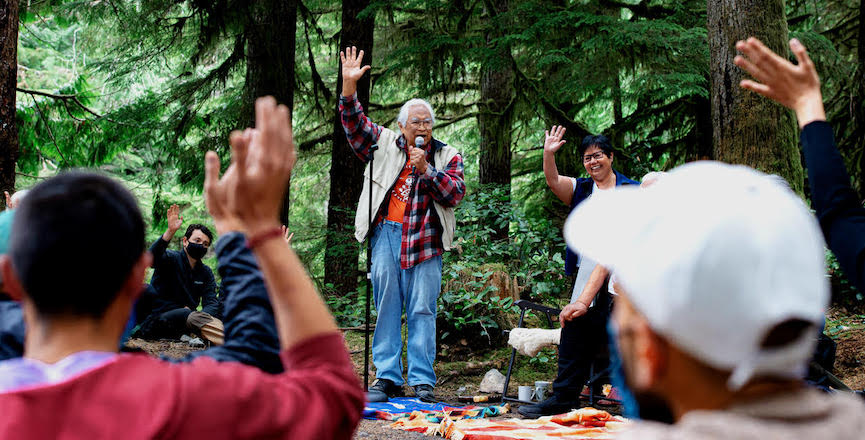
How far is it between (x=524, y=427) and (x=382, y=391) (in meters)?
1.40

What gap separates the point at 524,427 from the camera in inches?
174

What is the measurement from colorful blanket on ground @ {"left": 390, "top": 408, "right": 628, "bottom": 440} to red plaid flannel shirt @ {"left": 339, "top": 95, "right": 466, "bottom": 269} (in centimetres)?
130

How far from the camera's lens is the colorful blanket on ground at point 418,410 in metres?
4.84

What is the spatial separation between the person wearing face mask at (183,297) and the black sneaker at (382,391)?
2.64 metres

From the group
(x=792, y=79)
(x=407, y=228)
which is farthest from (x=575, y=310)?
(x=792, y=79)

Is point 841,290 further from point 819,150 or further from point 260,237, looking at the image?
point 260,237

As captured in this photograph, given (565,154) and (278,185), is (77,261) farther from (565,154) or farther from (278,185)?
(565,154)

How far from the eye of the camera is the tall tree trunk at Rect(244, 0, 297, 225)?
10.4 metres

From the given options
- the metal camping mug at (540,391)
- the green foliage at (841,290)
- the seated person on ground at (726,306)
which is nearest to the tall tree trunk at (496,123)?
the metal camping mug at (540,391)

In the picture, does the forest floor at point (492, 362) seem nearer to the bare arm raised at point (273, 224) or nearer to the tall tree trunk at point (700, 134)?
the tall tree trunk at point (700, 134)

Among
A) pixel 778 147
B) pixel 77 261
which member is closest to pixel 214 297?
pixel 778 147

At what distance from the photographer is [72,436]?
1.15m

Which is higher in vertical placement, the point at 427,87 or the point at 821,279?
the point at 427,87

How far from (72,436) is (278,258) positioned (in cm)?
42
